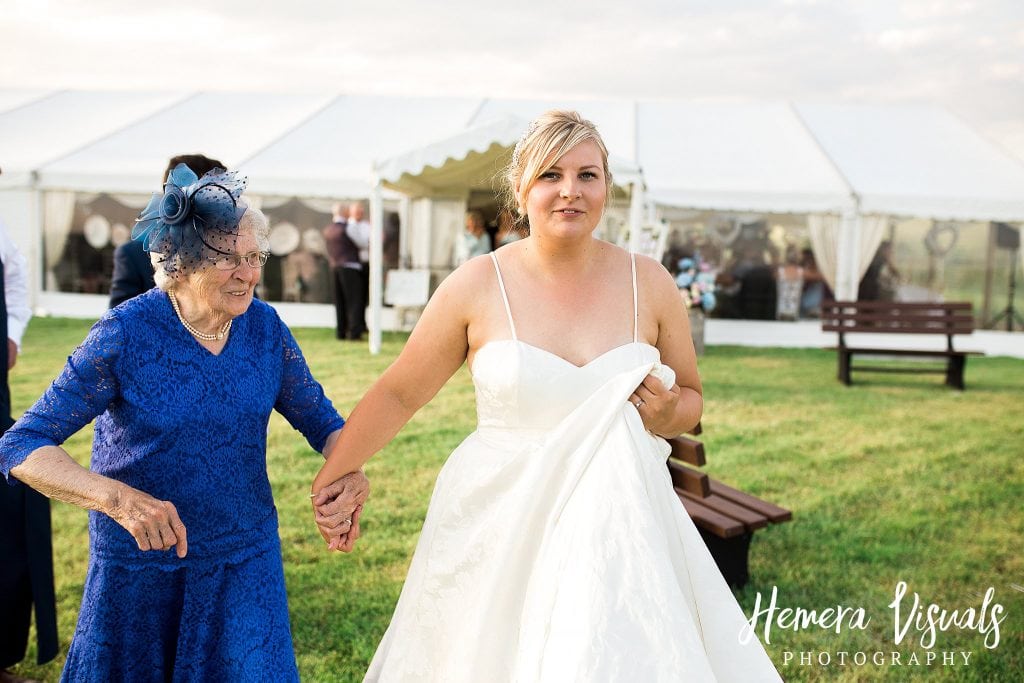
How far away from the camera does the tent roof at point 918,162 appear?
14.7 m

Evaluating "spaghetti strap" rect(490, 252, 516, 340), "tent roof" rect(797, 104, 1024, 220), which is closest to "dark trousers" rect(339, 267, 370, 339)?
"tent roof" rect(797, 104, 1024, 220)

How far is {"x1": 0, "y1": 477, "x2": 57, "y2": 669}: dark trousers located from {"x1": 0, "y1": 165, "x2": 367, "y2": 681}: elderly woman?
1.09 m

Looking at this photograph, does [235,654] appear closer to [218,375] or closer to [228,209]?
[218,375]

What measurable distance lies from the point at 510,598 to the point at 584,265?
1.02 metres

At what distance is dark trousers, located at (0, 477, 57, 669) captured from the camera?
3168 mm

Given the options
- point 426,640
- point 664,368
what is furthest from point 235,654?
point 664,368

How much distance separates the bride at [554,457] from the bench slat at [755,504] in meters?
2.02

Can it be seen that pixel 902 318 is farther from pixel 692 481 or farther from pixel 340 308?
pixel 692 481

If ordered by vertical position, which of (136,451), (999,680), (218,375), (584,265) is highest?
(584,265)

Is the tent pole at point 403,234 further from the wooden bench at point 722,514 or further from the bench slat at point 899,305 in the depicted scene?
the wooden bench at point 722,514

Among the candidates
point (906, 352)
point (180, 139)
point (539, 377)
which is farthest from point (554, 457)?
point (180, 139)

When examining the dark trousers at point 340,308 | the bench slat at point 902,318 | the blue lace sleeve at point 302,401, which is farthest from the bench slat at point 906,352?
the blue lace sleeve at point 302,401

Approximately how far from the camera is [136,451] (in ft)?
7.32

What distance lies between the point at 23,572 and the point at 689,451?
2841mm
